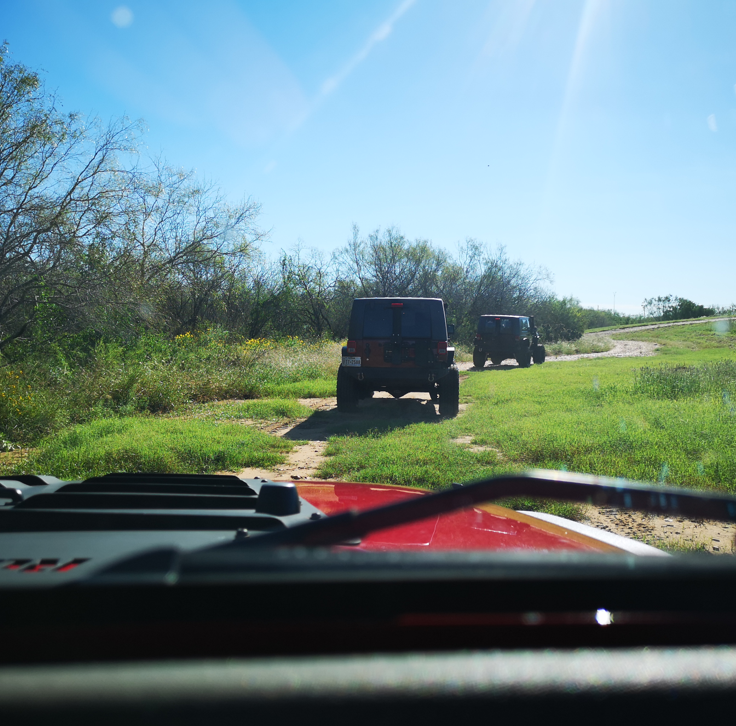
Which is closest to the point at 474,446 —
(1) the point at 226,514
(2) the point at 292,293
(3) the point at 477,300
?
(1) the point at 226,514

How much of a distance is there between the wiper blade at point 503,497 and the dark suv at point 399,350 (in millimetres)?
9020

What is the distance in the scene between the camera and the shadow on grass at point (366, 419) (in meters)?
8.27

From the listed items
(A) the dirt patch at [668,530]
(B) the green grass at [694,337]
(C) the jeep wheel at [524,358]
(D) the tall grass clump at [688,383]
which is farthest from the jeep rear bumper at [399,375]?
(B) the green grass at [694,337]

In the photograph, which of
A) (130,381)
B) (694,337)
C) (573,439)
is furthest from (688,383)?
(694,337)

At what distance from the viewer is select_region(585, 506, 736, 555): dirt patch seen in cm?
395

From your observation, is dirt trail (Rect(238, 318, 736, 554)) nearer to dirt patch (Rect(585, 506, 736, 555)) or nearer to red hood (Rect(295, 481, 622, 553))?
dirt patch (Rect(585, 506, 736, 555))

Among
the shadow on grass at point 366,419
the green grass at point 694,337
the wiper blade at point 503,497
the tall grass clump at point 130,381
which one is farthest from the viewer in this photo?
the green grass at point 694,337

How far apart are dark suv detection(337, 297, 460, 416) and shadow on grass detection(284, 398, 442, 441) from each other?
415 millimetres

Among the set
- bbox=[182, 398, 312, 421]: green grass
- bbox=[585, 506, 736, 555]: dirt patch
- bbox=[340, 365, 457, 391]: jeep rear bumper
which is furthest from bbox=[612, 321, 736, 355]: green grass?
bbox=[585, 506, 736, 555]: dirt patch

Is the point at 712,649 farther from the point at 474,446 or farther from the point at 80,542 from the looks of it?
the point at 474,446

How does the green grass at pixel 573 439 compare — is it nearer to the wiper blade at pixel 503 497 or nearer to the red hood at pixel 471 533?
the red hood at pixel 471 533

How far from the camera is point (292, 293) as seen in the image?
33062mm

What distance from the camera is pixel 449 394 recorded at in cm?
999

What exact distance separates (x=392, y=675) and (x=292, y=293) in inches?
1295
